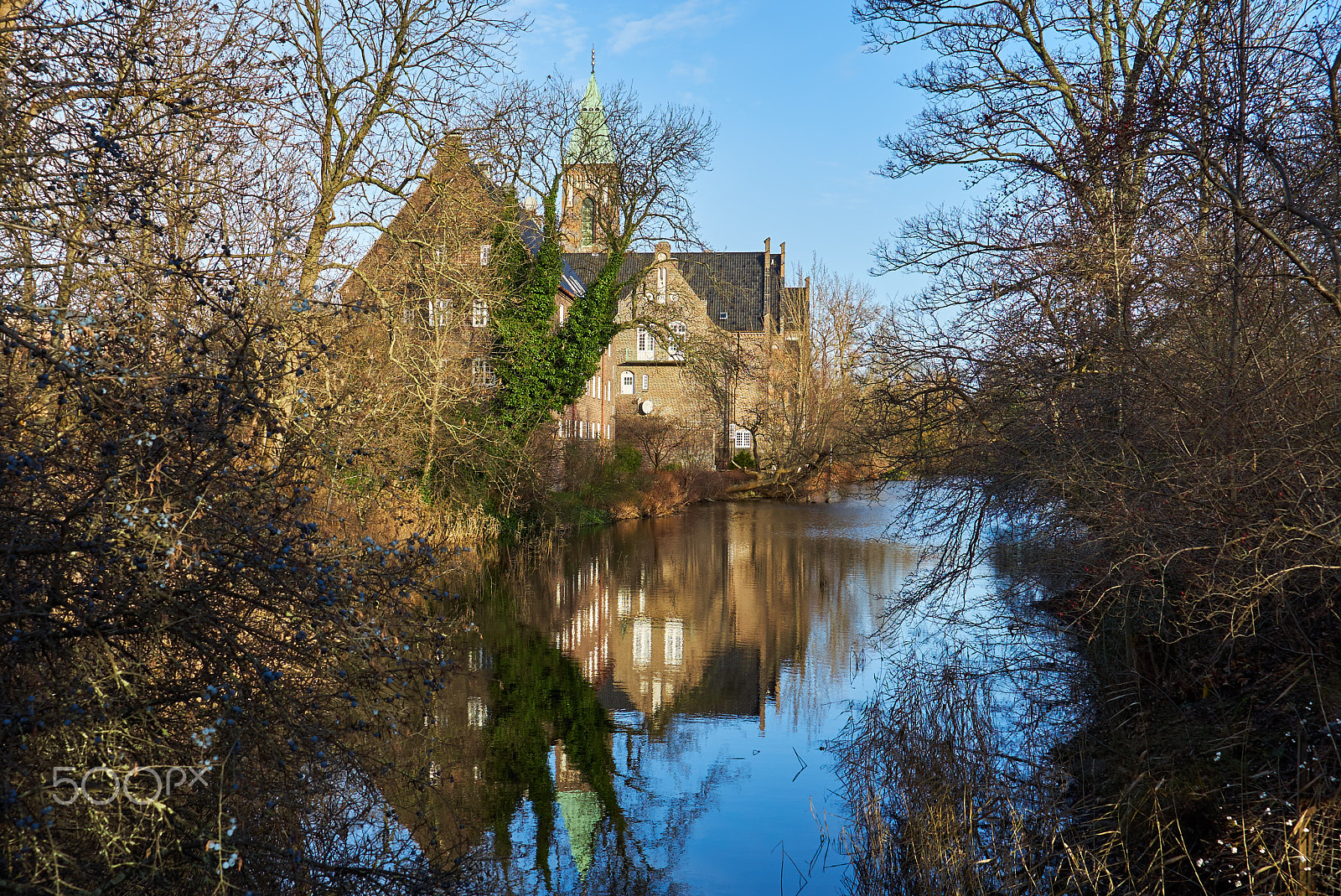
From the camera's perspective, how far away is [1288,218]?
240 inches

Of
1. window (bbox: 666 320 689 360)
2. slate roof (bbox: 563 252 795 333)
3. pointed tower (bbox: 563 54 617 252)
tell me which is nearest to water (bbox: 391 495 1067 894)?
window (bbox: 666 320 689 360)

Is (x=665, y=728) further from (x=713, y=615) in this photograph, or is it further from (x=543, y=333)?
(x=543, y=333)

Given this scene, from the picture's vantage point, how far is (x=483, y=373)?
2158 centimetres

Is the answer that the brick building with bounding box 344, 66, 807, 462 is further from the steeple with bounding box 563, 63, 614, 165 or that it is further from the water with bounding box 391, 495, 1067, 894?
the water with bounding box 391, 495, 1067, 894

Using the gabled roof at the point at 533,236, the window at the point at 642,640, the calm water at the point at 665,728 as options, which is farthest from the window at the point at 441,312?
the window at the point at 642,640

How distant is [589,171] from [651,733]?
19319 millimetres

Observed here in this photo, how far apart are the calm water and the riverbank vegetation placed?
1372 millimetres

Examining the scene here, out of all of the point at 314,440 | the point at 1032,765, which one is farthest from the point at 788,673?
the point at 314,440

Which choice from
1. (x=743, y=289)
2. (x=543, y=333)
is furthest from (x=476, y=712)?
(x=743, y=289)

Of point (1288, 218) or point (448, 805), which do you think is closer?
point (1288, 218)

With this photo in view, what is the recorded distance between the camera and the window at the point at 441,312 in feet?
53.3

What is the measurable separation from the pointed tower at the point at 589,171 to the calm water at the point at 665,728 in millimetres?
11201

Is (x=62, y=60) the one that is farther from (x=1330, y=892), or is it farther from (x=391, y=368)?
(x=391, y=368)

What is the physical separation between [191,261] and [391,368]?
11104 millimetres
